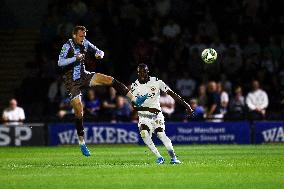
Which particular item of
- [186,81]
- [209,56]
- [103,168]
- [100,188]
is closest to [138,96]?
[103,168]

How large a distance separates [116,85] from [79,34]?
4.66ft

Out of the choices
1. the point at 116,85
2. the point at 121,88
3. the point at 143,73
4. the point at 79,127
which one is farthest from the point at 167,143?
the point at 79,127

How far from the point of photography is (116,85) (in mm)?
17125

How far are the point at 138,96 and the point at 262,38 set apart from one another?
13581 mm

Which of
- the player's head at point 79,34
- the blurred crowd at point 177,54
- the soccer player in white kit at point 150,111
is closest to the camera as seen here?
the soccer player in white kit at point 150,111

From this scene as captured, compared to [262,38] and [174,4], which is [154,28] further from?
[262,38]

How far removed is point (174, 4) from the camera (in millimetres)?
30719

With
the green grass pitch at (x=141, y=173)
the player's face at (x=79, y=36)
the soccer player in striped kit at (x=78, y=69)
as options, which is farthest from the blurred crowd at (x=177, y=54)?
the player's face at (x=79, y=36)

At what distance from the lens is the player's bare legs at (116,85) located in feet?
54.6

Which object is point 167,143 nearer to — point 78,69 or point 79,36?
point 78,69

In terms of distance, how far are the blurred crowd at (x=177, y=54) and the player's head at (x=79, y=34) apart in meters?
9.63

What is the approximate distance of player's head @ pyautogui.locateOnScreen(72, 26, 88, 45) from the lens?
1764 cm

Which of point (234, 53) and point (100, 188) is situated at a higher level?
point (234, 53)

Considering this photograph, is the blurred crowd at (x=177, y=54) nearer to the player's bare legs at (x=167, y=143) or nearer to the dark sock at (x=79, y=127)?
the dark sock at (x=79, y=127)
